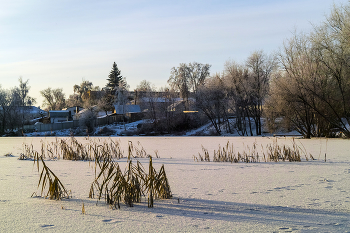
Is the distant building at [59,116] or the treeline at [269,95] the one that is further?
the distant building at [59,116]

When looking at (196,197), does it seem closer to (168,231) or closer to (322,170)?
(168,231)

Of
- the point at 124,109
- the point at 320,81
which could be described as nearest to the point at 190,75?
the point at 124,109

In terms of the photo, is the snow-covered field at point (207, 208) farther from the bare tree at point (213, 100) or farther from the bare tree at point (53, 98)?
the bare tree at point (53, 98)

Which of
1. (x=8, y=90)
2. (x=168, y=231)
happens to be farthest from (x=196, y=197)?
(x=8, y=90)

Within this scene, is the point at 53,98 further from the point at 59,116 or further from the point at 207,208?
the point at 207,208

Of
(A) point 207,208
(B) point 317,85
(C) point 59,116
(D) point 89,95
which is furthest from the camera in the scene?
(D) point 89,95

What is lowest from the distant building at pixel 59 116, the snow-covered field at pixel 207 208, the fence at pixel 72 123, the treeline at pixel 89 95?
the snow-covered field at pixel 207 208

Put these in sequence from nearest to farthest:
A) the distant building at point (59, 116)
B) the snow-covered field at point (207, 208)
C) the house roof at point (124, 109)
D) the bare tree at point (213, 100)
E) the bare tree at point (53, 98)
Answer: the snow-covered field at point (207, 208) < the bare tree at point (213, 100) < the house roof at point (124, 109) < the distant building at point (59, 116) < the bare tree at point (53, 98)

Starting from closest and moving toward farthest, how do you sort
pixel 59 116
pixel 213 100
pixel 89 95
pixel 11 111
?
pixel 213 100
pixel 11 111
pixel 59 116
pixel 89 95

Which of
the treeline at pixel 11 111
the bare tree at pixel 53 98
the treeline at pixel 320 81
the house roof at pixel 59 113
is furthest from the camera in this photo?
the bare tree at pixel 53 98

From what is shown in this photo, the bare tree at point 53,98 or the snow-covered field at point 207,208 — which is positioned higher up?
the bare tree at point 53,98

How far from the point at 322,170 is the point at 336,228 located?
3.50 meters

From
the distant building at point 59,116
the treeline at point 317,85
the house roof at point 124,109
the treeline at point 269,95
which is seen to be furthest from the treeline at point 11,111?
the treeline at point 317,85

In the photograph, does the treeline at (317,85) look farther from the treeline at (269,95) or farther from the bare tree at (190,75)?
the bare tree at (190,75)
